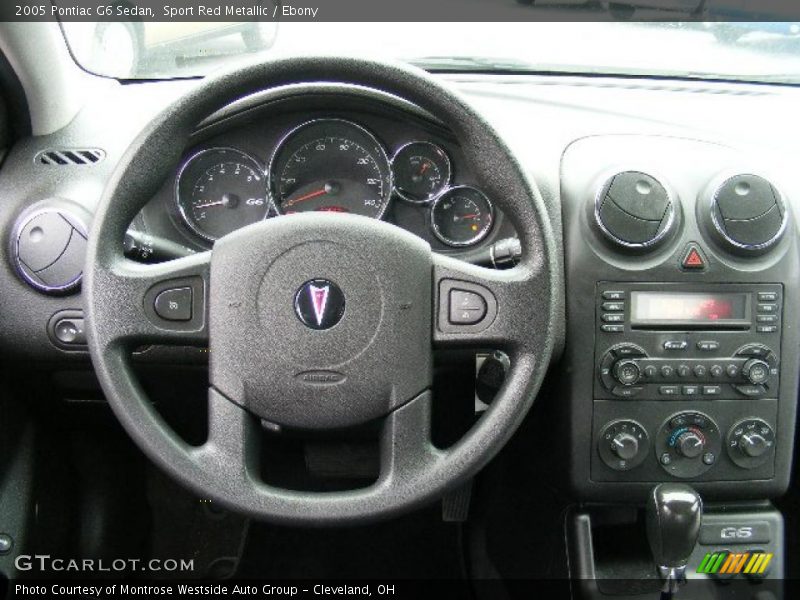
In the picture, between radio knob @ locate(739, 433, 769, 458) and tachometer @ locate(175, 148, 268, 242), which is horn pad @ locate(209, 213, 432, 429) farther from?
radio knob @ locate(739, 433, 769, 458)

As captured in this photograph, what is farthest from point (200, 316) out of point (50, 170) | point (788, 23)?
point (788, 23)

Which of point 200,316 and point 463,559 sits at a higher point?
point 200,316

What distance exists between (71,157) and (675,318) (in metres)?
1.15

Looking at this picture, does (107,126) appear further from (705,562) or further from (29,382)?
(705,562)

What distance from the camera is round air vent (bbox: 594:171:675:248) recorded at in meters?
1.60

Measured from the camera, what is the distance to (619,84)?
197cm

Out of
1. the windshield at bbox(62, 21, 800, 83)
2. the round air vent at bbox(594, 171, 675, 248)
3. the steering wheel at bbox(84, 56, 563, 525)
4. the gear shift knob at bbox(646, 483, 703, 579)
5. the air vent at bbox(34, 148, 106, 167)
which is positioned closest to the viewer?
the steering wheel at bbox(84, 56, 563, 525)

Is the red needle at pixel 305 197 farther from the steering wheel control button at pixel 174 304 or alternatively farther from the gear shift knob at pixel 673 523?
the gear shift knob at pixel 673 523

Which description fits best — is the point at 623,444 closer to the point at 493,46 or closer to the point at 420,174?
the point at 420,174

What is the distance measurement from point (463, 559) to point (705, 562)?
0.78 metres

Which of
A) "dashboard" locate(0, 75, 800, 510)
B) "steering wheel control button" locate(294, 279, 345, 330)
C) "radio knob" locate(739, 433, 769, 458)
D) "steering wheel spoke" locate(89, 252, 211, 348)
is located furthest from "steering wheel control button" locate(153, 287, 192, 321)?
"radio knob" locate(739, 433, 769, 458)

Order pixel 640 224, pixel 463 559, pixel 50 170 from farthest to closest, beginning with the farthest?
pixel 463 559
pixel 50 170
pixel 640 224

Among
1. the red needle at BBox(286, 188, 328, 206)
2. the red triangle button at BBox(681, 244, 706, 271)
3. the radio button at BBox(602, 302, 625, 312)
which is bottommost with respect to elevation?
the radio button at BBox(602, 302, 625, 312)

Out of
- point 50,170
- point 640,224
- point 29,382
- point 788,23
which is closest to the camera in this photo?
point 640,224
